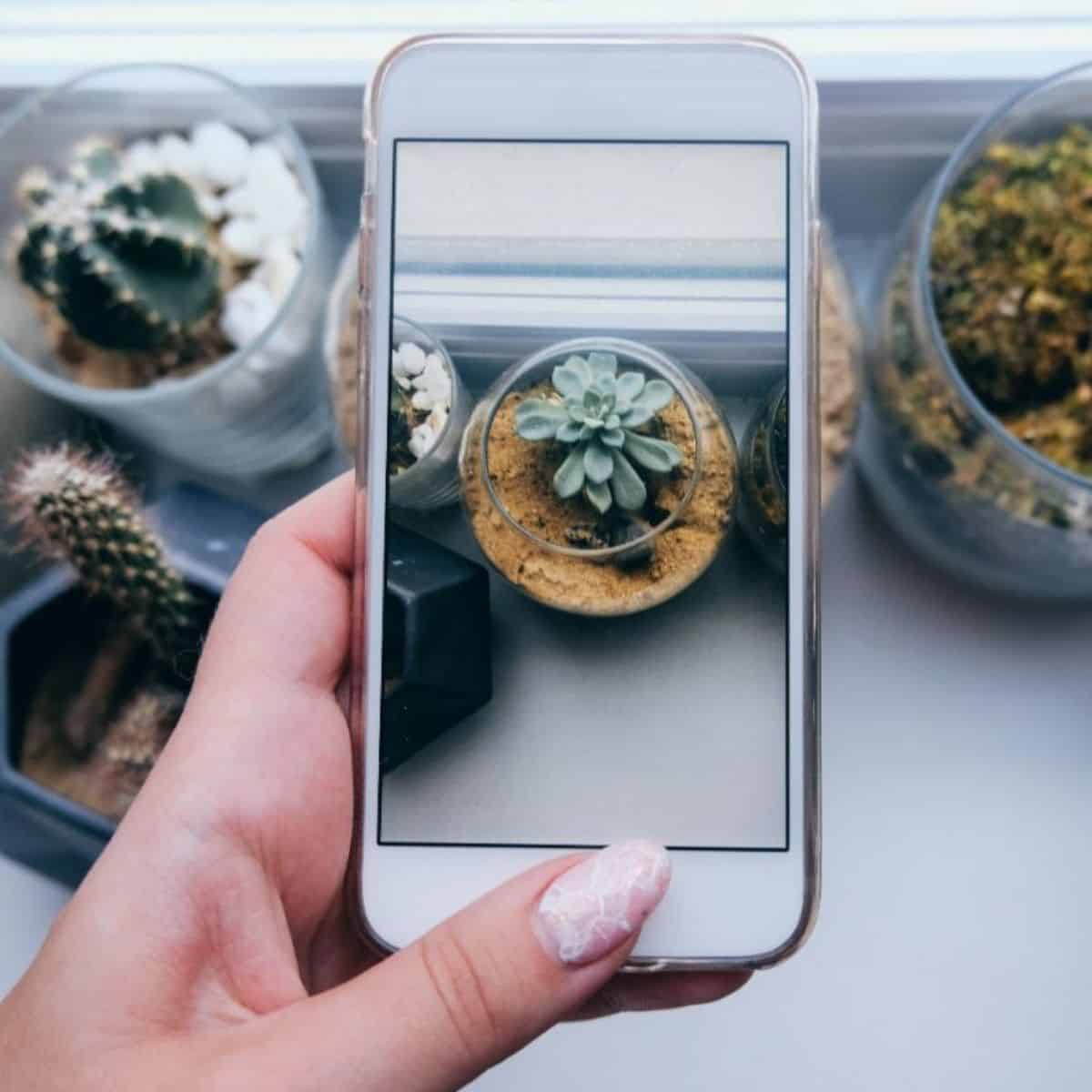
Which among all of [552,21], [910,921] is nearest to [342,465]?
[552,21]

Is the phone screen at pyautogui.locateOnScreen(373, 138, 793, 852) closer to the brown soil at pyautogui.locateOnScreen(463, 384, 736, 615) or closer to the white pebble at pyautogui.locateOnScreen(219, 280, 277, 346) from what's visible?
the brown soil at pyautogui.locateOnScreen(463, 384, 736, 615)

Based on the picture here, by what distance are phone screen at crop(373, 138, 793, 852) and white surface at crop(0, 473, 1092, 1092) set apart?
0.14 meters

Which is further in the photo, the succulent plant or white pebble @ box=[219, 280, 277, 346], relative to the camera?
white pebble @ box=[219, 280, 277, 346]

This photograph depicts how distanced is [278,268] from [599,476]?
207mm

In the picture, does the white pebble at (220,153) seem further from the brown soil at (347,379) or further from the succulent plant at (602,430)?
the succulent plant at (602,430)

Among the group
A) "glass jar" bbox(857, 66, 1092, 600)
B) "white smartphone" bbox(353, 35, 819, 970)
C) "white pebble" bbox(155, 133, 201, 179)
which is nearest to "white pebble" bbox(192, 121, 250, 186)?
"white pebble" bbox(155, 133, 201, 179)

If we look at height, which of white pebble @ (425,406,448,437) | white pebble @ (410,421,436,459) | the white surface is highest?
white pebble @ (425,406,448,437)

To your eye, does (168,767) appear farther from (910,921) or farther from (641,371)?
(910,921)

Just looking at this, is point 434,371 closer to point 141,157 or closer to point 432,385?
point 432,385

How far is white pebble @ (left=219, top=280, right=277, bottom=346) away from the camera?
539mm

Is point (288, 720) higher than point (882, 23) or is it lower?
lower

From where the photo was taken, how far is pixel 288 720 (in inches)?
17.9

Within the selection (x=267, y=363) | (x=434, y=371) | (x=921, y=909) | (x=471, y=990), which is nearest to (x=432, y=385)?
(x=434, y=371)

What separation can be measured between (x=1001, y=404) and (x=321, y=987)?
368 mm
